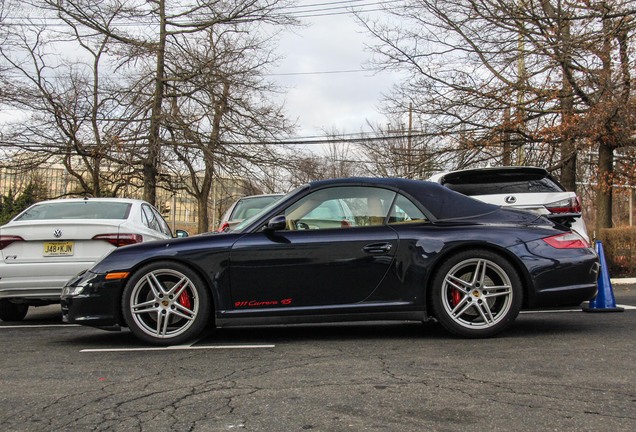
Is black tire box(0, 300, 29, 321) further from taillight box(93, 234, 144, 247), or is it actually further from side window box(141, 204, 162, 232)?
side window box(141, 204, 162, 232)

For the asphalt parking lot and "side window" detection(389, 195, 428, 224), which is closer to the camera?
the asphalt parking lot

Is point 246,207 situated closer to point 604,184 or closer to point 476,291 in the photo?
point 476,291

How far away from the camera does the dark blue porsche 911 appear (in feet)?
15.8

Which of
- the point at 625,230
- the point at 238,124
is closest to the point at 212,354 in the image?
the point at 625,230

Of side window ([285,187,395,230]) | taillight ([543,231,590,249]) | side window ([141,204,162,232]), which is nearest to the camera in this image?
taillight ([543,231,590,249])

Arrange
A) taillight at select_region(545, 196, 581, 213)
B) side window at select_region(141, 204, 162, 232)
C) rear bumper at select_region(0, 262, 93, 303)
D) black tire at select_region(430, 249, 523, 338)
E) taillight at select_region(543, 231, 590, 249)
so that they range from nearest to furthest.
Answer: black tire at select_region(430, 249, 523, 338), taillight at select_region(543, 231, 590, 249), rear bumper at select_region(0, 262, 93, 303), taillight at select_region(545, 196, 581, 213), side window at select_region(141, 204, 162, 232)

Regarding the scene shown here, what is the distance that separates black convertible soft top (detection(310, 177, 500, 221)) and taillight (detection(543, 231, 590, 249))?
0.54 m

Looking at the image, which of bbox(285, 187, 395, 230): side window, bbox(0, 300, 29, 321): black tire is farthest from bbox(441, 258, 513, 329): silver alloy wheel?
bbox(0, 300, 29, 321): black tire

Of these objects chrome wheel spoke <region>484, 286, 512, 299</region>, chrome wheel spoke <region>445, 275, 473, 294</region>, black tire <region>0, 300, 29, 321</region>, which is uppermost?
chrome wheel spoke <region>445, 275, 473, 294</region>

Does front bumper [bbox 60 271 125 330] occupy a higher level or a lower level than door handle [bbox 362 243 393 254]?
lower

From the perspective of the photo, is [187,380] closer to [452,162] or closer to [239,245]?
[239,245]

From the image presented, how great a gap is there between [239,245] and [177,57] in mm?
16511

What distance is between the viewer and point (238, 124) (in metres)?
20.0

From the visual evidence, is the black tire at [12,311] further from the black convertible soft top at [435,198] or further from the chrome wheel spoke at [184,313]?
the black convertible soft top at [435,198]
